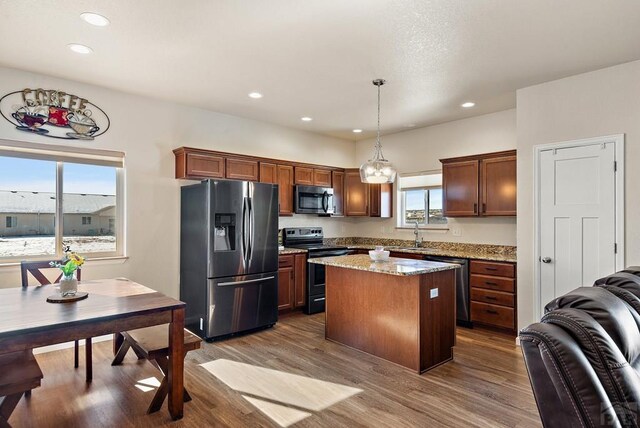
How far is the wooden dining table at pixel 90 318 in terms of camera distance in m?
1.92

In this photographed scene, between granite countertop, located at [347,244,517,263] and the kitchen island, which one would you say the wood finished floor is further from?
granite countertop, located at [347,244,517,263]

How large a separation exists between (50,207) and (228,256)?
1869 mm

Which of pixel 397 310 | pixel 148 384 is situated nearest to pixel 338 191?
pixel 397 310

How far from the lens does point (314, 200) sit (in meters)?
5.70

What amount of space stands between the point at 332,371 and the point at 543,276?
92.0 inches

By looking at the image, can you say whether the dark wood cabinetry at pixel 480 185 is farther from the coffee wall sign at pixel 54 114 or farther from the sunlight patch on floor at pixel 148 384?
the coffee wall sign at pixel 54 114

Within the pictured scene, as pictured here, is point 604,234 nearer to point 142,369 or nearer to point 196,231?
point 196,231

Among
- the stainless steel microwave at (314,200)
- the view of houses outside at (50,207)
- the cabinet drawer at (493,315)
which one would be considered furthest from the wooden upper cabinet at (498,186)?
the view of houses outside at (50,207)

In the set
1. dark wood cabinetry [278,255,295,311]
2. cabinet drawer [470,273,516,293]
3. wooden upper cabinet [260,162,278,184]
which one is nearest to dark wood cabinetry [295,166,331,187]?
wooden upper cabinet [260,162,278,184]

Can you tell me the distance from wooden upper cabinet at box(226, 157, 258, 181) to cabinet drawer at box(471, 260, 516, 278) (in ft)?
9.77

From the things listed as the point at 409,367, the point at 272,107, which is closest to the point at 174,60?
the point at 272,107

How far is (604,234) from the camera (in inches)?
135

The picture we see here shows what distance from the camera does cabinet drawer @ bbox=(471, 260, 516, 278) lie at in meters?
4.17

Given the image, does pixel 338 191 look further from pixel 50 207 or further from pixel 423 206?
pixel 50 207
